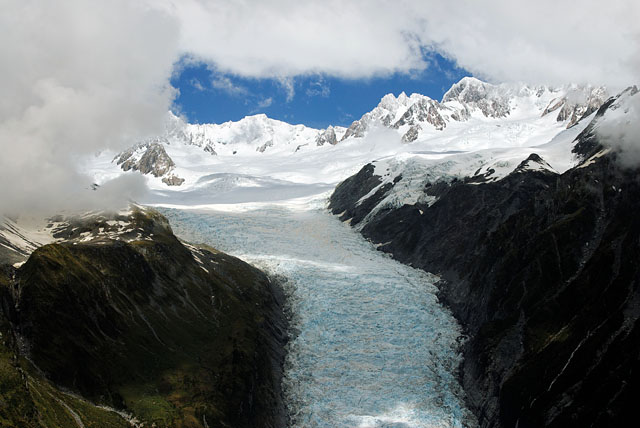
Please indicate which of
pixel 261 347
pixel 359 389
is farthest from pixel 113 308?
pixel 359 389

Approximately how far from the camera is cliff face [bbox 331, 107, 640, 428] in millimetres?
30453

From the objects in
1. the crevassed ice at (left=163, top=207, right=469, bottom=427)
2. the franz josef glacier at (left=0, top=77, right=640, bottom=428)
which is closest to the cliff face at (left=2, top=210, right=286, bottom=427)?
the franz josef glacier at (left=0, top=77, right=640, bottom=428)

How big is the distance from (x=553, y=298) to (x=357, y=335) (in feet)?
62.4

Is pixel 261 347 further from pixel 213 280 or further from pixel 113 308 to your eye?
pixel 113 308

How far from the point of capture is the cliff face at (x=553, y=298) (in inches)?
1199

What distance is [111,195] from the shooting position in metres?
56.3

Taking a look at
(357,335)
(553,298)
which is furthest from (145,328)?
(553,298)

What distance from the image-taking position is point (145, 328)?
1473 inches

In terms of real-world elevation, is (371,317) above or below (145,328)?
below

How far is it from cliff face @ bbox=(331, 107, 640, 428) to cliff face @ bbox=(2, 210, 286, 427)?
17.2m

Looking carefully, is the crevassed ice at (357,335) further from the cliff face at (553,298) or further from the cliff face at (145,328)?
the cliff face at (145,328)

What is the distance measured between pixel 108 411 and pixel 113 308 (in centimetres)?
937

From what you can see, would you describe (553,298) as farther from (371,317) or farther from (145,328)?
(145,328)

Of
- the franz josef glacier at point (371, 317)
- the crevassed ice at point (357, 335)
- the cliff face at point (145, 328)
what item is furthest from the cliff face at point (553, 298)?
the cliff face at point (145, 328)
